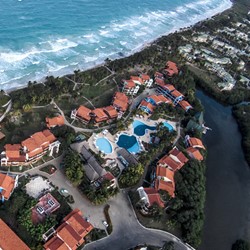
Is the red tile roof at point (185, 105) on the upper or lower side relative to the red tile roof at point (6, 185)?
lower

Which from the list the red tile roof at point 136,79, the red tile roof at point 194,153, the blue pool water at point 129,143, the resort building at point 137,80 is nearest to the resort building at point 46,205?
the blue pool water at point 129,143

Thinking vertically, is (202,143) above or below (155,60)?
below

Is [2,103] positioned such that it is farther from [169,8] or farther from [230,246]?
[169,8]

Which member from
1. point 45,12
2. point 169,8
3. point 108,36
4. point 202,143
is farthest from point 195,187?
point 169,8

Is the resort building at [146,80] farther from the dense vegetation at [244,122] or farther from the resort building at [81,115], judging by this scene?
the dense vegetation at [244,122]

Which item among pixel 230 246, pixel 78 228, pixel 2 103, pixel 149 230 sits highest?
pixel 2 103

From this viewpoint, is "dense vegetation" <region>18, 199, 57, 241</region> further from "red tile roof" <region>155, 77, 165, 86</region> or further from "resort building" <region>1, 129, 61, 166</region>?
"red tile roof" <region>155, 77, 165, 86</region>

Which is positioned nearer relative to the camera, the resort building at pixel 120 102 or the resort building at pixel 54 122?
the resort building at pixel 54 122
